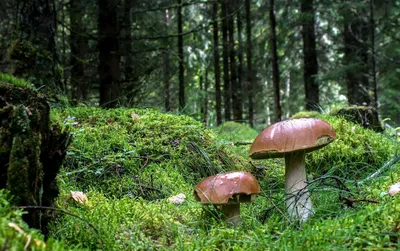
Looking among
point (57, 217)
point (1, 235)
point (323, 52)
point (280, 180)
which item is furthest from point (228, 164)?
point (323, 52)

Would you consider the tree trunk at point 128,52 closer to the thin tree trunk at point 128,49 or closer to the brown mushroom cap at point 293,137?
the thin tree trunk at point 128,49

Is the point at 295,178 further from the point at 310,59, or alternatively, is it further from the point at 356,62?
the point at 356,62

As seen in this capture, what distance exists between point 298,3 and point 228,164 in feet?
38.1

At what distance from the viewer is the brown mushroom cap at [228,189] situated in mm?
2168

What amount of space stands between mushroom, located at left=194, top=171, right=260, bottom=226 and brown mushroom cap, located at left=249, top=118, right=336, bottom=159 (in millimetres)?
252

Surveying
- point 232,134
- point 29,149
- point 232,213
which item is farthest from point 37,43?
point 232,213

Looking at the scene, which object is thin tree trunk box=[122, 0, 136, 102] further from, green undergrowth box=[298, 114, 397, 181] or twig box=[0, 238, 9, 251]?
twig box=[0, 238, 9, 251]

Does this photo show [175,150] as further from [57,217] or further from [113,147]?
[57,217]

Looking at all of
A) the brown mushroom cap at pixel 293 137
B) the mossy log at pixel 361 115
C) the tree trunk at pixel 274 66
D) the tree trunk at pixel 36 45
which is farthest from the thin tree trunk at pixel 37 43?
the tree trunk at pixel 274 66

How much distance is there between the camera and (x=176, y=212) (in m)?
2.60

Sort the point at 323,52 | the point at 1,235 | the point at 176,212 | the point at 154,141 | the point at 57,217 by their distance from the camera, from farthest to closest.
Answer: the point at 323,52, the point at 154,141, the point at 176,212, the point at 57,217, the point at 1,235

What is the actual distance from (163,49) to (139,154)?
17.5ft

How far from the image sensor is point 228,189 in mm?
2184

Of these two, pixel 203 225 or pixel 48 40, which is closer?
pixel 203 225
